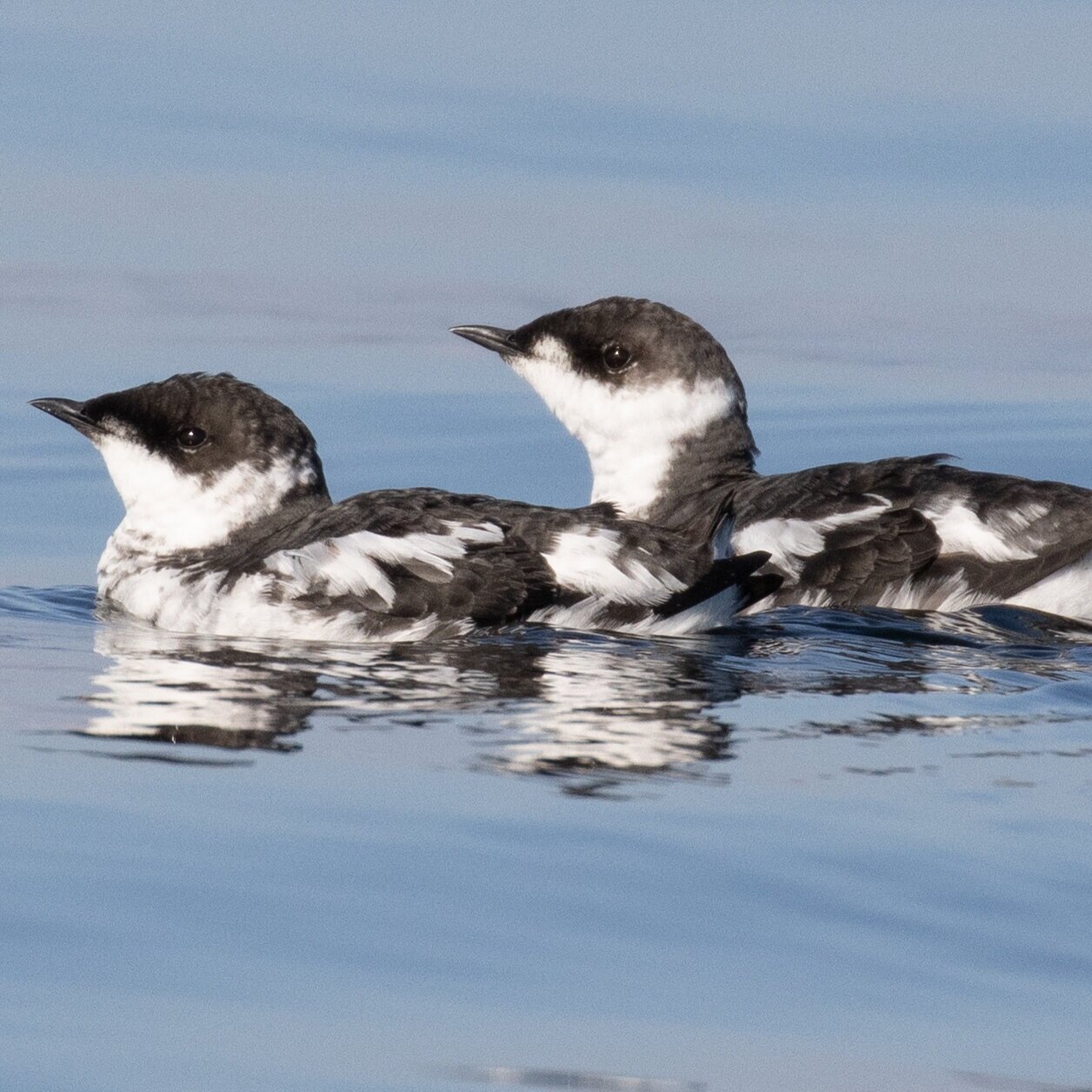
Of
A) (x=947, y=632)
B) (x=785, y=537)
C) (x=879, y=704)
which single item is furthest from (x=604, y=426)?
(x=879, y=704)

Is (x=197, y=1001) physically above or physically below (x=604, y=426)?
below

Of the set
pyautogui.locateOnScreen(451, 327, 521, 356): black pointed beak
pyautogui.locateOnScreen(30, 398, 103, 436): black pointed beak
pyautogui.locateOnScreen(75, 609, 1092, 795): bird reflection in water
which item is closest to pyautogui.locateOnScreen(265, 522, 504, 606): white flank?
pyautogui.locateOnScreen(75, 609, 1092, 795): bird reflection in water

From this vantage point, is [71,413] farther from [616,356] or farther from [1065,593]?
[1065,593]

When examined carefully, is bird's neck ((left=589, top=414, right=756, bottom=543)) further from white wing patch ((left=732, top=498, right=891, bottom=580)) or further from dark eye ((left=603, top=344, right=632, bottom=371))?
white wing patch ((left=732, top=498, right=891, bottom=580))

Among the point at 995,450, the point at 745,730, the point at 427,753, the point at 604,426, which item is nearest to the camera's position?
the point at 427,753

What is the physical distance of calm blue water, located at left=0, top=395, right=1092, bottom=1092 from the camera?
428 cm

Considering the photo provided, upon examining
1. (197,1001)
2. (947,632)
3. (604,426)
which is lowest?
(197,1001)

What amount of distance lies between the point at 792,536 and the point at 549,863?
13.5 ft

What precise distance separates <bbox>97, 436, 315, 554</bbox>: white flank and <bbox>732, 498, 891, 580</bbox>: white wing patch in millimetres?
1839

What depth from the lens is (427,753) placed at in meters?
6.48

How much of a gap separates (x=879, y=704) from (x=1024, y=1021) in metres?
3.06

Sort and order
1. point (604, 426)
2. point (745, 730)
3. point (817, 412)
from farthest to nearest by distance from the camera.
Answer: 1. point (817, 412)
2. point (604, 426)
3. point (745, 730)

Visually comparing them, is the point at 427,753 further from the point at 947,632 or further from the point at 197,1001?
the point at 947,632

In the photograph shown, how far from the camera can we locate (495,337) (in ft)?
34.6
